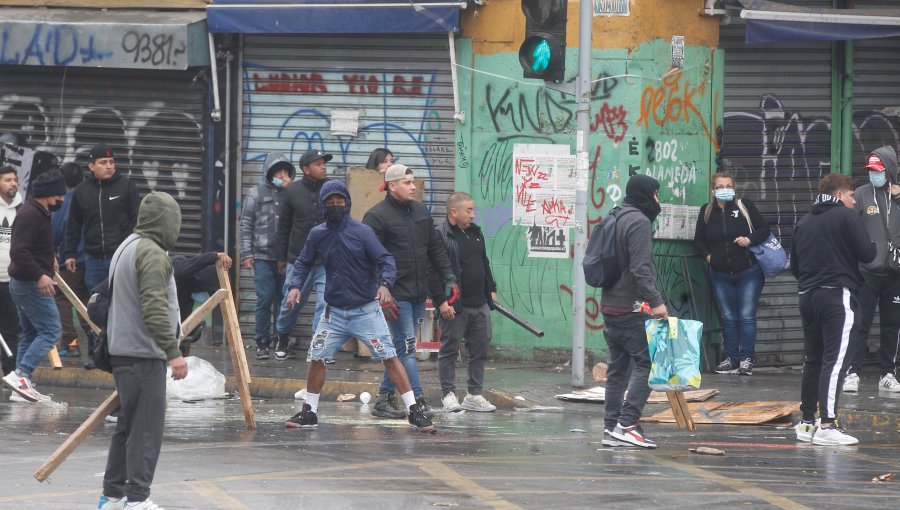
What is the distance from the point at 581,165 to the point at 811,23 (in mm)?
2900

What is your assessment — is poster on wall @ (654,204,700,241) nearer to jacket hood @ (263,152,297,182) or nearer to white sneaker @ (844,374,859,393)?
white sneaker @ (844,374,859,393)

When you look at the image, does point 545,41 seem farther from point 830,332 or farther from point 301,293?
point 830,332

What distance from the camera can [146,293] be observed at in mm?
6898

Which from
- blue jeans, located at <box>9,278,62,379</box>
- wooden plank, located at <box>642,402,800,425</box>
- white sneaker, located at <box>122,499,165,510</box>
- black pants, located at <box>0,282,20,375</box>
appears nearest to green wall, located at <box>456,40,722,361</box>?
wooden plank, located at <box>642,402,800,425</box>

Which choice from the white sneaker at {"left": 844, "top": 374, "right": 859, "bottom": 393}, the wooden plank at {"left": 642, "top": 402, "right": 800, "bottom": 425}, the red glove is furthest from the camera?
the white sneaker at {"left": 844, "top": 374, "right": 859, "bottom": 393}

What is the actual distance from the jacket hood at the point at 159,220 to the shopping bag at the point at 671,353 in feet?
12.0

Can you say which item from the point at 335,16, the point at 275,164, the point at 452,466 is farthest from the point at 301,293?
the point at 452,466

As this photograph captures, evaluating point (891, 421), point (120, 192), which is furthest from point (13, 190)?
point (891, 421)

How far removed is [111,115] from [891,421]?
29.2 ft

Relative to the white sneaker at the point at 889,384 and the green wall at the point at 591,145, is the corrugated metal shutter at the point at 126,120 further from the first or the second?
the white sneaker at the point at 889,384

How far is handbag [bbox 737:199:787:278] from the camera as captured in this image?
13.6 metres

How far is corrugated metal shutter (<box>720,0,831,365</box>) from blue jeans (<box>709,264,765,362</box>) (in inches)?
23.6

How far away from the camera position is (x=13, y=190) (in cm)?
1243

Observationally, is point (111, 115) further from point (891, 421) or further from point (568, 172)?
point (891, 421)
